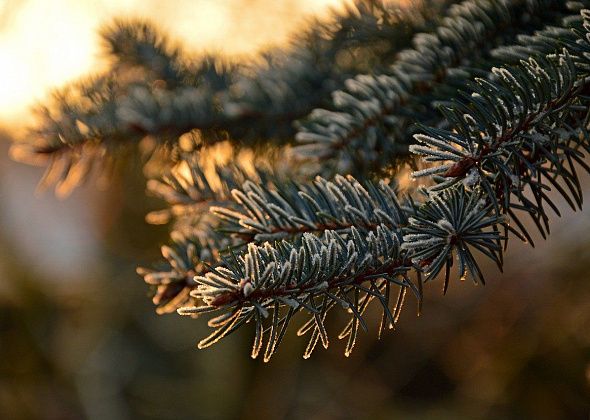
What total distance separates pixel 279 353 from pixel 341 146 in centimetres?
121

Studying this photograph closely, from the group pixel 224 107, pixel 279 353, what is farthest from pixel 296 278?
pixel 279 353

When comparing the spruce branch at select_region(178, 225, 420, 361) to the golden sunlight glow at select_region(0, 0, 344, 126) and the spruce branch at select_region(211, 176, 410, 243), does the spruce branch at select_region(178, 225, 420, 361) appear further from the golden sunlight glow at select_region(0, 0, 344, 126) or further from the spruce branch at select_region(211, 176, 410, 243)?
the golden sunlight glow at select_region(0, 0, 344, 126)

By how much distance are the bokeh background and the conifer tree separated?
A: 20.6 inches

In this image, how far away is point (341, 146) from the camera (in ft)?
0.99

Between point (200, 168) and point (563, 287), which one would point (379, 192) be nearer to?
point (200, 168)

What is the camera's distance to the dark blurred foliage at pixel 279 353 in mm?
1005

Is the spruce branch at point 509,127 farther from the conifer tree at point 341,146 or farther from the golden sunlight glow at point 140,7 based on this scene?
the golden sunlight glow at point 140,7

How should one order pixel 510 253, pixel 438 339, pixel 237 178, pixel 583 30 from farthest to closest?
pixel 438 339 < pixel 510 253 < pixel 237 178 < pixel 583 30

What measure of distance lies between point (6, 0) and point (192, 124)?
1724mm

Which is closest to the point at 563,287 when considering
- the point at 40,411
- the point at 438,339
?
the point at 438,339

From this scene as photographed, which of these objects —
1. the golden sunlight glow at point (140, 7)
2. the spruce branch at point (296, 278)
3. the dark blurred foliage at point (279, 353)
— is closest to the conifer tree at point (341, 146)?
the spruce branch at point (296, 278)

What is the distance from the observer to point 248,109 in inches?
15.1

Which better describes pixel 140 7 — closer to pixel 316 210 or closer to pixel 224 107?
pixel 224 107

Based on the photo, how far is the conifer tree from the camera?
199 mm
